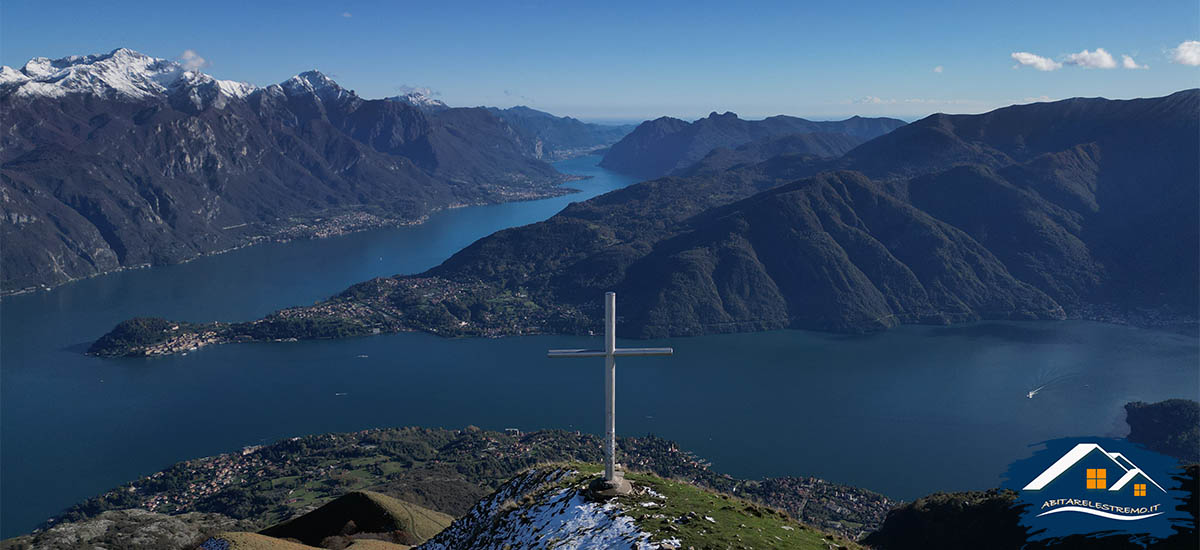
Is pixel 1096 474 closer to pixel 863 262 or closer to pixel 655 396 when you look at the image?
pixel 655 396

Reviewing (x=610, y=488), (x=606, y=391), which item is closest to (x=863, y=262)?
(x=606, y=391)

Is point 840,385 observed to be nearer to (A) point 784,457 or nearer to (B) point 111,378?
(A) point 784,457

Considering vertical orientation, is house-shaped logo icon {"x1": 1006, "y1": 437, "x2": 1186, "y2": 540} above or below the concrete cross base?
below

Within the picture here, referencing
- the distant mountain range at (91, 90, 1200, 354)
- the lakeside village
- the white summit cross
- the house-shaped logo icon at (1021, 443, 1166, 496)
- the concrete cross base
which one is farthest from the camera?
the distant mountain range at (91, 90, 1200, 354)

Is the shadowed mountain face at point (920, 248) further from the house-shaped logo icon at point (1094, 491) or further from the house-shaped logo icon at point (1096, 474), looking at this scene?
the house-shaped logo icon at point (1096, 474)

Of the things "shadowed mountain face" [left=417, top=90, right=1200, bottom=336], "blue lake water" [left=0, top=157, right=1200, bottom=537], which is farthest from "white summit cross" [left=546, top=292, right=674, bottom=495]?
"shadowed mountain face" [left=417, top=90, right=1200, bottom=336]

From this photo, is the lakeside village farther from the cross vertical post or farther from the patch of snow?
the cross vertical post
